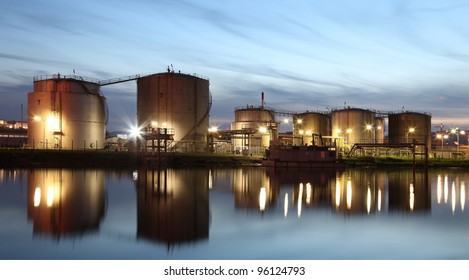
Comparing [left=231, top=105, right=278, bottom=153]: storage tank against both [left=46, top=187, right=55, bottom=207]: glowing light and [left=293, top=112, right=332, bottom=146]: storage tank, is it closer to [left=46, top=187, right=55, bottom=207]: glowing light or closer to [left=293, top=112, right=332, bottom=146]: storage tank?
[left=293, top=112, right=332, bottom=146]: storage tank

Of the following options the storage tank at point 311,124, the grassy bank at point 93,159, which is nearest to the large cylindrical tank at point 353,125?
the storage tank at point 311,124

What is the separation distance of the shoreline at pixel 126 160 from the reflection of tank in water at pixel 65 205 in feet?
60.7

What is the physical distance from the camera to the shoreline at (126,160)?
166 ft

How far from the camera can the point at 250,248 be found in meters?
14.2

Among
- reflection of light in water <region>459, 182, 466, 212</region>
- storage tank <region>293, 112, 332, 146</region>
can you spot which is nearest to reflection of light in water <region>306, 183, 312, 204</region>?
reflection of light in water <region>459, 182, 466, 212</region>

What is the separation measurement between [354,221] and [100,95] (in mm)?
48935

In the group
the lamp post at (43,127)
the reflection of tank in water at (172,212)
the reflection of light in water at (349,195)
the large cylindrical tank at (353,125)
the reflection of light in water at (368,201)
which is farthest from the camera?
the large cylindrical tank at (353,125)

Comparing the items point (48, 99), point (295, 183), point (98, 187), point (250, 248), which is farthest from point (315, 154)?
point (250, 248)

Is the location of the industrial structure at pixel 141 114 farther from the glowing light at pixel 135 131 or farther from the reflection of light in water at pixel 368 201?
the reflection of light in water at pixel 368 201

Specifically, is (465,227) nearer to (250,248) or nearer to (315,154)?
(250,248)

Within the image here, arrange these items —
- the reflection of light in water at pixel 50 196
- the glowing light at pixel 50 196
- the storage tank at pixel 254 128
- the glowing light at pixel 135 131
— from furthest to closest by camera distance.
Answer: the storage tank at pixel 254 128 → the glowing light at pixel 135 131 → the reflection of light in water at pixel 50 196 → the glowing light at pixel 50 196

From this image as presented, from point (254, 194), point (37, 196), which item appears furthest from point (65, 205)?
point (254, 194)

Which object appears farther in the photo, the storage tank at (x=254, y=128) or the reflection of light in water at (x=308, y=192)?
the storage tank at (x=254, y=128)

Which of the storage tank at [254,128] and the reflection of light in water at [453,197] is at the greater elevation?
the storage tank at [254,128]
